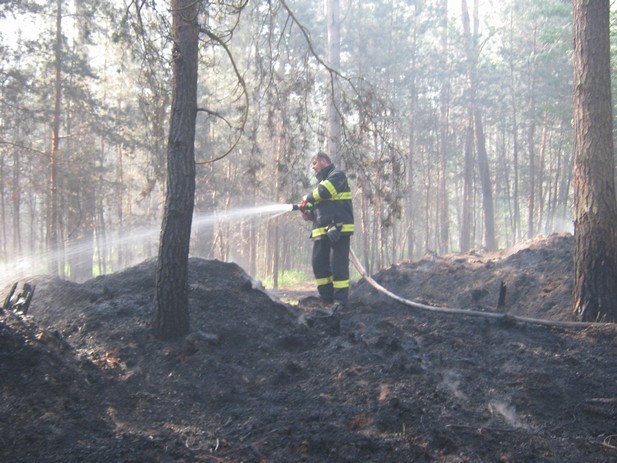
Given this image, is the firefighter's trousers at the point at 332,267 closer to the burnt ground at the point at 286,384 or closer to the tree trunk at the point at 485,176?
the burnt ground at the point at 286,384

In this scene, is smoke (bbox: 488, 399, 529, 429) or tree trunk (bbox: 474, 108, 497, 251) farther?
tree trunk (bbox: 474, 108, 497, 251)

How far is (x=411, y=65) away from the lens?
94.3 feet

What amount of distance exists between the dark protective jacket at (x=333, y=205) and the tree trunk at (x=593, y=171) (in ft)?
10.9

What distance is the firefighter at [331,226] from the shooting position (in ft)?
27.4

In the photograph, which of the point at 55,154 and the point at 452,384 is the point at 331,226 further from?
the point at 55,154

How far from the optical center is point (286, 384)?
16.0 ft

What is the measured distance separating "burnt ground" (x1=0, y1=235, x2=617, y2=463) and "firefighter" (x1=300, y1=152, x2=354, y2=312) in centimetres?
112

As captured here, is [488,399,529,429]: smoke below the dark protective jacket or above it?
below

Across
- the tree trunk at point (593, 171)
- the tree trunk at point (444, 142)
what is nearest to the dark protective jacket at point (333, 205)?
the tree trunk at point (593, 171)

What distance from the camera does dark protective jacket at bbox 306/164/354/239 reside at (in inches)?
328

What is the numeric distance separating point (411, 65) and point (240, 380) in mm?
26685

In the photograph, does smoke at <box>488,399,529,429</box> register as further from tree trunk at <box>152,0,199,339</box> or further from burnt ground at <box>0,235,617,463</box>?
tree trunk at <box>152,0,199,339</box>

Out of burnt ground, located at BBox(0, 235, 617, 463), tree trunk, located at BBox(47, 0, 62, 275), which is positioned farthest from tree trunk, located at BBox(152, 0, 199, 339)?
tree trunk, located at BBox(47, 0, 62, 275)

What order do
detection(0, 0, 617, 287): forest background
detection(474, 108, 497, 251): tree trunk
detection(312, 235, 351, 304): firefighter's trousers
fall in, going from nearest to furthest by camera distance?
detection(312, 235, 351, 304): firefighter's trousers < detection(0, 0, 617, 287): forest background < detection(474, 108, 497, 251): tree trunk
